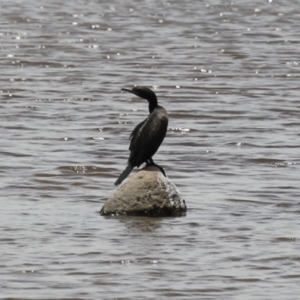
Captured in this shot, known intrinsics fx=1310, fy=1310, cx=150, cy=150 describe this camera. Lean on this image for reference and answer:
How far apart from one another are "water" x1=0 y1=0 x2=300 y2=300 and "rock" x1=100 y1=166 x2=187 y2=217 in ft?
0.34

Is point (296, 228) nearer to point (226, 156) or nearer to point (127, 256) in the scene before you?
point (127, 256)

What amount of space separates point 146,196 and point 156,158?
2.90 metres

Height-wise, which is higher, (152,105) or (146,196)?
(152,105)

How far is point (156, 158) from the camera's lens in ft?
40.1

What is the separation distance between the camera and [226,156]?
40.3 feet

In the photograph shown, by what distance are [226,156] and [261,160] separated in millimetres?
369

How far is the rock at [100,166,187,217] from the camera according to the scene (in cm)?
928

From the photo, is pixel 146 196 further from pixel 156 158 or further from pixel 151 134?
pixel 156 158

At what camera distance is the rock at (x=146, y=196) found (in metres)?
9.28

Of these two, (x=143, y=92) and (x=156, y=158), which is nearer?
(x=143, y=92)

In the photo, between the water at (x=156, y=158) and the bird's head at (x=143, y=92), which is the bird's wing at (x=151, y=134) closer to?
the bird's head at (x=143, y=92)

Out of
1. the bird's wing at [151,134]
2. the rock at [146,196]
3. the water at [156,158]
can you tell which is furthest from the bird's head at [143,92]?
the water at [156,158]

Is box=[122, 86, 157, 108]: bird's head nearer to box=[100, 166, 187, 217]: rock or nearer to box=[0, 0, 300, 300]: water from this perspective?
box=[100, 166, 187, 217]: rock

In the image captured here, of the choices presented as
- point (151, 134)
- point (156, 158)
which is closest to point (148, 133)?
point (151, 134)
